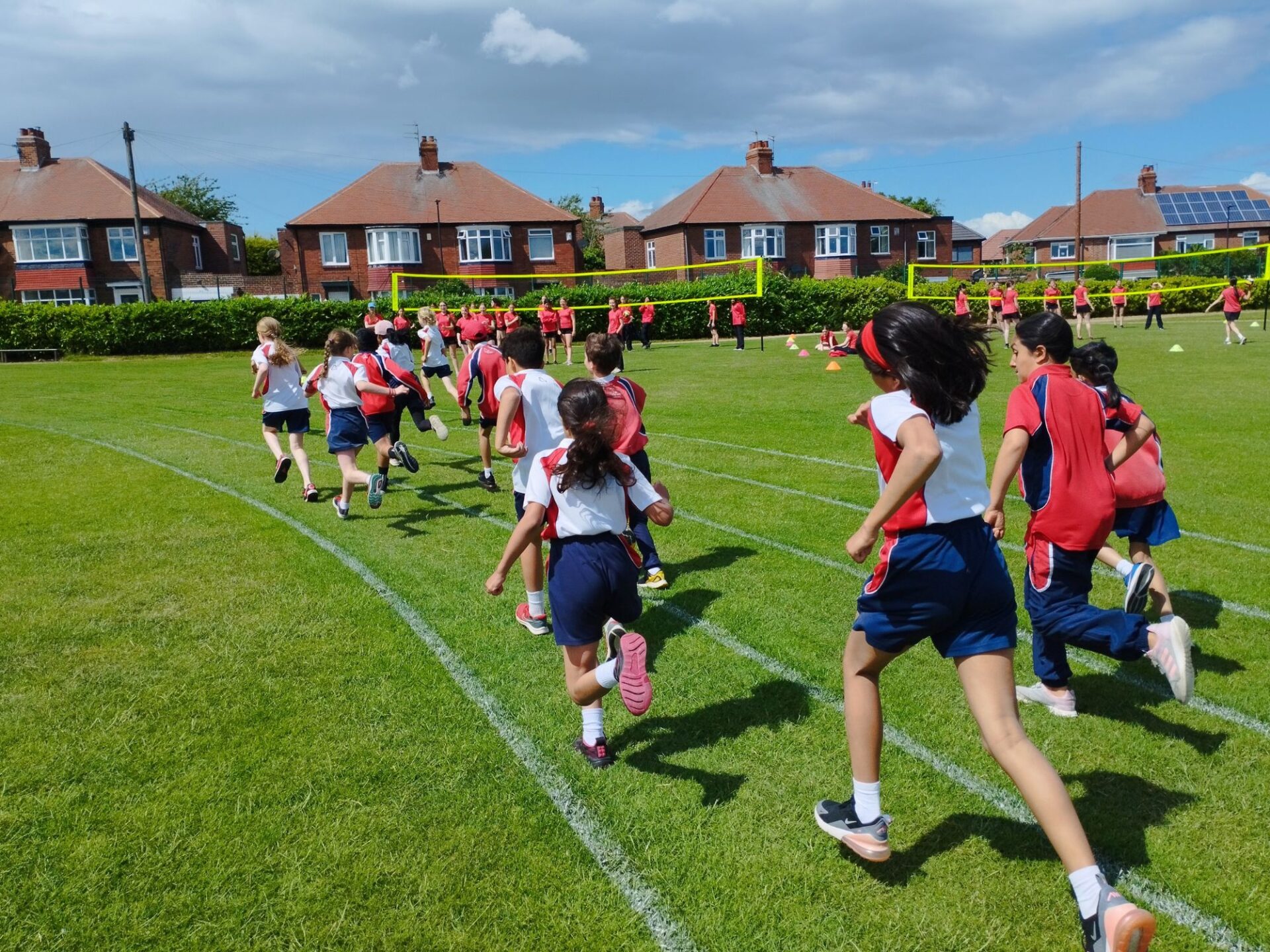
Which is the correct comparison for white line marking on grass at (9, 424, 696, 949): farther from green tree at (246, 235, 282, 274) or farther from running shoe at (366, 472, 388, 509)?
green tree at (246, 235, 282, 274)

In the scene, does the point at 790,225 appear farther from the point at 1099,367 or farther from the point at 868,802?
the point at 868,802

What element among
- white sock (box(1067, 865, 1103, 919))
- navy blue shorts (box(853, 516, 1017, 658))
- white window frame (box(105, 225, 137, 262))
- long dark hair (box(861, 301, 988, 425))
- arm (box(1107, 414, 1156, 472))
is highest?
white window frame (box(105, 225, 137, 262))

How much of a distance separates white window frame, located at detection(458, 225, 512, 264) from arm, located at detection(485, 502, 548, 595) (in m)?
50.8

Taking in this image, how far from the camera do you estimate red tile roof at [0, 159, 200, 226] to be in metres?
50.8

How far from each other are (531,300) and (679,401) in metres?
19.2

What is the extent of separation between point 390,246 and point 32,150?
21.1m

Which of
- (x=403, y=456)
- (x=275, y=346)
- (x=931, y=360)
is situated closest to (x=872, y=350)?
(x=931, y=360)

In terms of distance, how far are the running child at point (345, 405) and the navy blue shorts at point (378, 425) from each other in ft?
1.96

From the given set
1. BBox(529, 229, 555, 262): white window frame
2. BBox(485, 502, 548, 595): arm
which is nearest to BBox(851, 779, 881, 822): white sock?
BBox(485, 502, 548, 595): arm

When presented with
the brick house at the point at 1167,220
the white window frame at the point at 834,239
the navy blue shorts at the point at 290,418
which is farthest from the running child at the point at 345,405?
the brick house at the point at 1167,220

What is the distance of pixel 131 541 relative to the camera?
836 centimetres

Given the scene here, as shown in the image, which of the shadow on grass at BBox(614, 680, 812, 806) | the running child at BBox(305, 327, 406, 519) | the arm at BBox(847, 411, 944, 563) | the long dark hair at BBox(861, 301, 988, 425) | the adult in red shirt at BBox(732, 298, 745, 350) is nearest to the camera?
the arm at BBox(847, 411, 944, 563)

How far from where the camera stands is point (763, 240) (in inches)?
2242

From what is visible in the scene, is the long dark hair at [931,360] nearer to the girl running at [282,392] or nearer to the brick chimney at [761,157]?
the girl running at [282,392]
